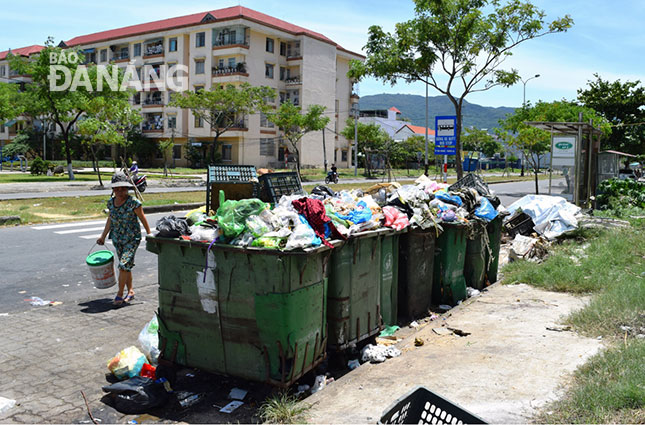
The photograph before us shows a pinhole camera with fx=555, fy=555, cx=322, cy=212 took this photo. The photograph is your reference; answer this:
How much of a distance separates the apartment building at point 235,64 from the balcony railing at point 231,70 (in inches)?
3.6

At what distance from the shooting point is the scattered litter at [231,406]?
4.21 m

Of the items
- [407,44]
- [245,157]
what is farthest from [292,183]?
[245,157]

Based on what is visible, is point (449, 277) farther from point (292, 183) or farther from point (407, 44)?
point (407, 44)

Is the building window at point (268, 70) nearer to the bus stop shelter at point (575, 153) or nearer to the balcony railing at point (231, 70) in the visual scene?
the balcony railing at point (231, 70)

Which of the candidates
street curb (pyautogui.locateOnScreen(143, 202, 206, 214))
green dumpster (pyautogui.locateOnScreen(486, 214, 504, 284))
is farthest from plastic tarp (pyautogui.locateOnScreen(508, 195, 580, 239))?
street curb (pyautogui.locateOnScreen(143, 202, 206, 214))

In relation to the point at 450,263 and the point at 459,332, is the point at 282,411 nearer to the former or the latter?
the point at 459,332

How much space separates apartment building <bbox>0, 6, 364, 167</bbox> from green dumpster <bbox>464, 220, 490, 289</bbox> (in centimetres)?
4409

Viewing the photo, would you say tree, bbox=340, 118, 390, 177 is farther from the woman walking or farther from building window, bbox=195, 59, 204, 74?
the woman walking

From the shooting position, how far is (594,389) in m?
3.88

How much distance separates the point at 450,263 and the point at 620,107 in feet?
111

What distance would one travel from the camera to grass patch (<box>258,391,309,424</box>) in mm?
3842

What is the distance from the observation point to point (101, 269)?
6754 mm

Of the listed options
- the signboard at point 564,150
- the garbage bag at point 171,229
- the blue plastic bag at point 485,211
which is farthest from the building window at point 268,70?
the garbage bag at point 171,229

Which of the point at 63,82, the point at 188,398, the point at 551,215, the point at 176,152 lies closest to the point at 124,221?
the point at 188,398
